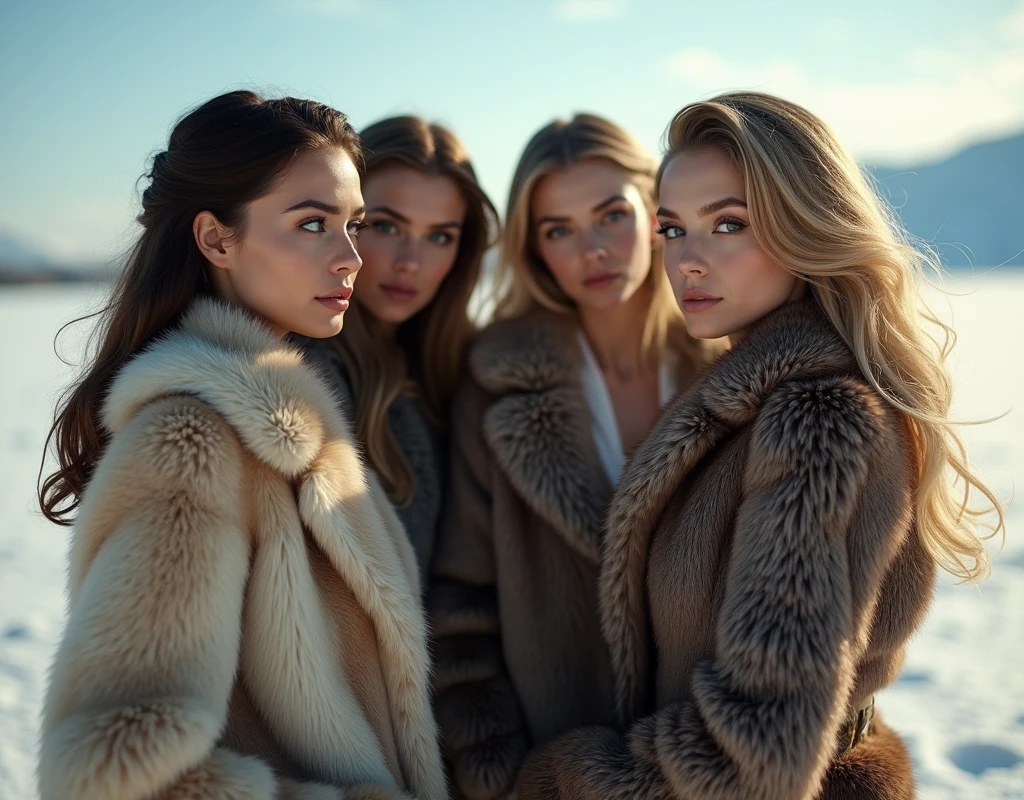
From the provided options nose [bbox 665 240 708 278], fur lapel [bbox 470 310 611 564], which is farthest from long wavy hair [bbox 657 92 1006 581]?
fur lapel [bbox 470 310 611 564]

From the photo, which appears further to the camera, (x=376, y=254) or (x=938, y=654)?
(x=938, y=654)

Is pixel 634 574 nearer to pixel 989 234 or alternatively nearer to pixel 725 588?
pixel 725 588

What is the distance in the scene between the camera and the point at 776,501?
5.69ft

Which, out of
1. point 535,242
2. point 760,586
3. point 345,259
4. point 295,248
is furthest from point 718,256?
point 535,242

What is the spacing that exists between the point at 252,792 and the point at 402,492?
1.38 metres

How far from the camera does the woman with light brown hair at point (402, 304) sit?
2.80 metres

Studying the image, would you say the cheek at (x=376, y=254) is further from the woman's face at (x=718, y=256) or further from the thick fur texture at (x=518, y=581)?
the woman's face at (x=718, y=256)

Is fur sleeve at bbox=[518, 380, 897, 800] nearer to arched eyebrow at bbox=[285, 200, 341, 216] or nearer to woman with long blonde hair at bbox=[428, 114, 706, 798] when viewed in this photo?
woman with long blonde hair at bbox=[428, 114, 706, 798]

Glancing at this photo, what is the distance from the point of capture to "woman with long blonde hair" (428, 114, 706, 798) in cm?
258

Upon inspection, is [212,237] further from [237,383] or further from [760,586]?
[760,586]

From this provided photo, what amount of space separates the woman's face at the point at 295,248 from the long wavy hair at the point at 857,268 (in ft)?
3.37

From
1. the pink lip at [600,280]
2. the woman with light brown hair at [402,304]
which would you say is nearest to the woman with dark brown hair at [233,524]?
the woman with light brown hair at [402,304]

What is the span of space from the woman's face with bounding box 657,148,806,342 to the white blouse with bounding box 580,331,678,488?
672mm

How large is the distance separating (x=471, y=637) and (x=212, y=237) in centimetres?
152
